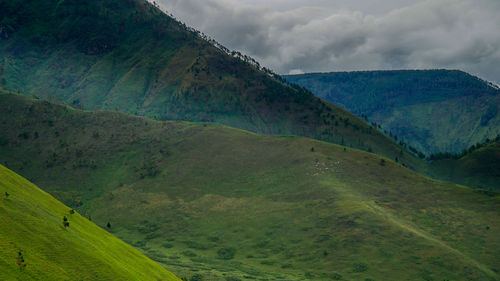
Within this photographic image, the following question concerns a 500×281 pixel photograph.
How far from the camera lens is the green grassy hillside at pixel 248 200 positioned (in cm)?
7375

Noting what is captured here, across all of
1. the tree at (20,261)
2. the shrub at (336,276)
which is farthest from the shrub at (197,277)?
the tree at (20,261)

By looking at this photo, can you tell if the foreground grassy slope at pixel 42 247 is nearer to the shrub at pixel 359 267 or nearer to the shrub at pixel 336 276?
the shrub at pixel 336 276

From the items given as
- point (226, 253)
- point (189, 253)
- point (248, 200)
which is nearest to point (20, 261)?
point (189, 253)

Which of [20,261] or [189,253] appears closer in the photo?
[20,261]

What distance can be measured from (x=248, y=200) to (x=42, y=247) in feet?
279

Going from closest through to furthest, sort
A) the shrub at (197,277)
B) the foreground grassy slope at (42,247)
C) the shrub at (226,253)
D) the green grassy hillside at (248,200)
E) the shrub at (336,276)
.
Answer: the foreground grassy slope at (42,247) < the shrub at (197,277) < the shrub at (336,276) < the green grassy hillside at (248,200) < the shrub at (226,253)

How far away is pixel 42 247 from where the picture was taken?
77.6ft

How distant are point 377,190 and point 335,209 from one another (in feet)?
73.5

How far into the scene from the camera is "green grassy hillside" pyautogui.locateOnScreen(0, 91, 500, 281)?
7375cm

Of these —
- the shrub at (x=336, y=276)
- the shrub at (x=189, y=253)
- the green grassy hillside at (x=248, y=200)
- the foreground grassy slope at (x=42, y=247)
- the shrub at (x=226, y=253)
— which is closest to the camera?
the foreground grassy slope at (x=42, y=247)

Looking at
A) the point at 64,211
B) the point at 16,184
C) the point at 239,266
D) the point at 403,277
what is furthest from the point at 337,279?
the point at 16,184

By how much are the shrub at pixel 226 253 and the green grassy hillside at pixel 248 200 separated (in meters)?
0.44

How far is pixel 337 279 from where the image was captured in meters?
67.3

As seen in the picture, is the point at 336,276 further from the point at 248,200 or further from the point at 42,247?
the point at 42,247
